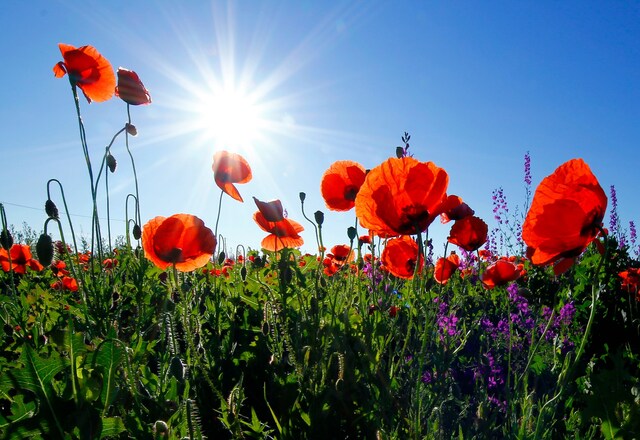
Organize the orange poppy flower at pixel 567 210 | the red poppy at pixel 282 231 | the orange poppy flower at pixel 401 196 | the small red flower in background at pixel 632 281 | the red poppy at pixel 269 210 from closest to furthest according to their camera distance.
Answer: the orange poppy flower at pixel 567 210 → the orange poppy flower at pixel 401 196 → the red poppy at pixel 269 210 → the red poppy at pixel 282 231 → the small red flower in background at pixel 632 281

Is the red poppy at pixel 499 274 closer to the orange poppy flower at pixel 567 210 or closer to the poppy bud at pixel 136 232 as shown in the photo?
the orange poppy flower at pixel 567 210

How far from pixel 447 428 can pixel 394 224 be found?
137cm

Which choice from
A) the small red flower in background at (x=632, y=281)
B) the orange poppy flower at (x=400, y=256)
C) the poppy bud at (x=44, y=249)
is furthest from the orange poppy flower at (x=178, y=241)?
the small red flower in background at (x=632, y=281)

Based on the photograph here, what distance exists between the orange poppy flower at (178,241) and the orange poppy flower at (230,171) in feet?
0.79

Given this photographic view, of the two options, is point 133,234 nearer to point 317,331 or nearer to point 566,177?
point 317,331

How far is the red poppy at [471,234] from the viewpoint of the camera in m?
1.98

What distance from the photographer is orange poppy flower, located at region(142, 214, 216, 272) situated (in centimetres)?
191

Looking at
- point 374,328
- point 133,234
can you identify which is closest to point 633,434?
point 374,328

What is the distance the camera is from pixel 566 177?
112cm

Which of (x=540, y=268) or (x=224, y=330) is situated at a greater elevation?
(x=540, y=268)

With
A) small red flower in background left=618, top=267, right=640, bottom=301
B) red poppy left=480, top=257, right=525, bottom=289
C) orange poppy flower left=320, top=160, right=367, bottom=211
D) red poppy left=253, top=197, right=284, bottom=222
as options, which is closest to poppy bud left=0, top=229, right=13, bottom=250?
red poppy left=253, top=197, right=284, bottom=222

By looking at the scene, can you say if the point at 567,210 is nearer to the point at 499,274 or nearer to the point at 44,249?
the point at 499,274

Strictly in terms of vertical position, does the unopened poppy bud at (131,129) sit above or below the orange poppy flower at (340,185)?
above

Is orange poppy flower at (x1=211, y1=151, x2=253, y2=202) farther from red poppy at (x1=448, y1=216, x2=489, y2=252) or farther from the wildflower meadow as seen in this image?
red poppy at (x1=448, y1=216, x2=489, y2=252)
